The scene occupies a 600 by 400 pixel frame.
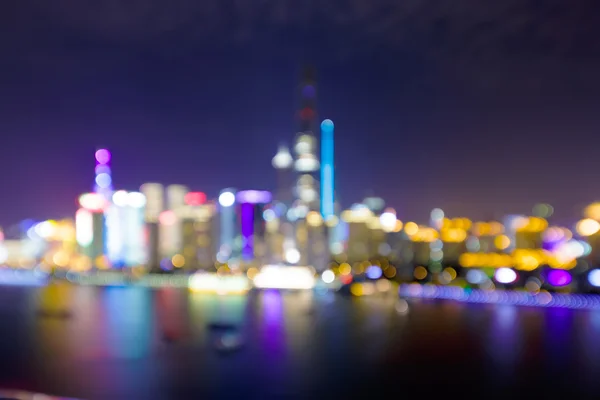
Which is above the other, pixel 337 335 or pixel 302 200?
pixel 302 200

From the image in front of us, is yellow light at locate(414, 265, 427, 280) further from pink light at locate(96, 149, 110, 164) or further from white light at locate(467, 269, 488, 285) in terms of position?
pink light at locate(96, 149, 110, 164)

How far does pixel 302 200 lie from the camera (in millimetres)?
20141

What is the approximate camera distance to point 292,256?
1788 centimetres

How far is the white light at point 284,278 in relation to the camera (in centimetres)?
1538

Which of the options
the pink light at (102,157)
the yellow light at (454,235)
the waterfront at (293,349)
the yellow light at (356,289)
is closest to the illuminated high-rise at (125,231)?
the pink light at (102,157)

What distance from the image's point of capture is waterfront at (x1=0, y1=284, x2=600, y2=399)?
5.03 metres

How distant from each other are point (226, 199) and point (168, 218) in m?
2.26

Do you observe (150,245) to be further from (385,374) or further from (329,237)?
(385,374)

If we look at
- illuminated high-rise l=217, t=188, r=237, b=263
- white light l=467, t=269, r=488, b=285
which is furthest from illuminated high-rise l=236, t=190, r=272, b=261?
white light l=467, t=269, r=488, b=285

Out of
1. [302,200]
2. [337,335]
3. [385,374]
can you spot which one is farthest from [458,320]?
[302,200]

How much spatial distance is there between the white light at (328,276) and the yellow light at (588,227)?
6.14 m

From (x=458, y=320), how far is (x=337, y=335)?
2238mm

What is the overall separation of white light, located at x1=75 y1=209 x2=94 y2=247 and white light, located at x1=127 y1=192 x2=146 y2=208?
4.56ft

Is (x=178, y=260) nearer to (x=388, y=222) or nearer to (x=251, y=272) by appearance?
(x=251, y=272)
